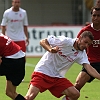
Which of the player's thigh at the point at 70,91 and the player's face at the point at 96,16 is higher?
the player's face at the point at 96,16

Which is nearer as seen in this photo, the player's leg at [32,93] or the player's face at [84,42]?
the player's face at [84,42]

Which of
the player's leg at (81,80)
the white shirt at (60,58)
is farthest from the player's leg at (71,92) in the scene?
the player's leg at (81,80)

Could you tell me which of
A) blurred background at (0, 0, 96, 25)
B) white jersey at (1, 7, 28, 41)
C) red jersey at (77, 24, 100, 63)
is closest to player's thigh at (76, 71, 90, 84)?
red jersey at (77, 24, 100, 63)

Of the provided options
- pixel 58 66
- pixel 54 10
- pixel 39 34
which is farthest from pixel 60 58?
pixel 54 10

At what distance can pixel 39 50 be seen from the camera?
996 inches

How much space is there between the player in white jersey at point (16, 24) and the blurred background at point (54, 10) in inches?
550

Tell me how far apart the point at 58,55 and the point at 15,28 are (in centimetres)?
660

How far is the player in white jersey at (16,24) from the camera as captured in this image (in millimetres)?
16328

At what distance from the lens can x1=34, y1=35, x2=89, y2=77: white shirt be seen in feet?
33.0

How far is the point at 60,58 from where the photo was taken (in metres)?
10.1

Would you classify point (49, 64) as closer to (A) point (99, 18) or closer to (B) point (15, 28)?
(A) point (99, 18)

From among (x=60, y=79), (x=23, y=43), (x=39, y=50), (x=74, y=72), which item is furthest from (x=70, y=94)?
(x=39, y=50)

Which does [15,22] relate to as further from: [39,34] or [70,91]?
[39,34]

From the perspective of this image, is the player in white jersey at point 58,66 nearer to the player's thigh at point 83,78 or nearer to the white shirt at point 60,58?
the white shirt at point 60,58
